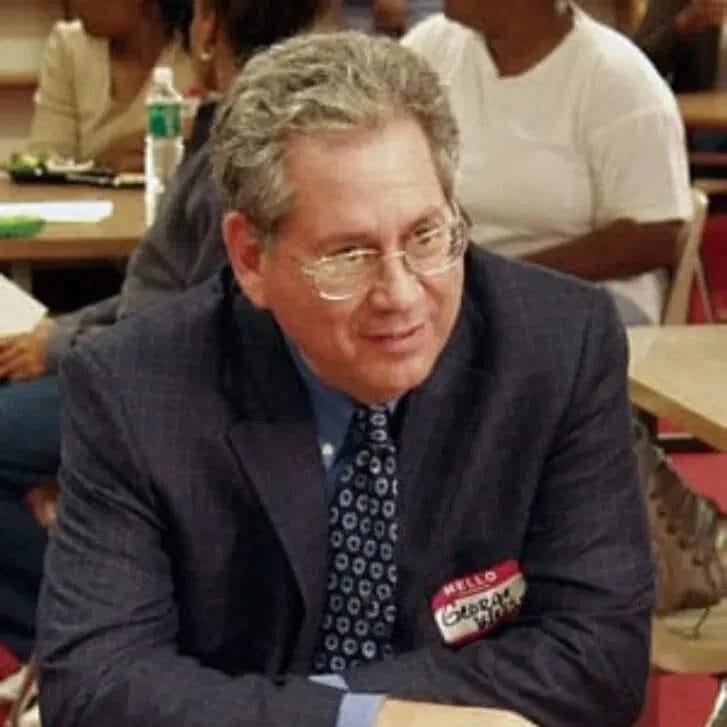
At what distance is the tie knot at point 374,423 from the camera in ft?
5.20

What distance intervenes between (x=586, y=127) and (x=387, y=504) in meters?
1.43

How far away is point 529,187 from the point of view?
2.94 m

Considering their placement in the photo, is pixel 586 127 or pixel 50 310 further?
pixel 50 310

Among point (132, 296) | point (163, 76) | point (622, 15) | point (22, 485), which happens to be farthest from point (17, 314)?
point (622, 15)

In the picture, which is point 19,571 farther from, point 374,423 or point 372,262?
point 372,262

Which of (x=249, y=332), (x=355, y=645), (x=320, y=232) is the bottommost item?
(x=355, y=645)

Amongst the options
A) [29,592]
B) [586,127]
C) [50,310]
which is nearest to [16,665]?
[29,592]

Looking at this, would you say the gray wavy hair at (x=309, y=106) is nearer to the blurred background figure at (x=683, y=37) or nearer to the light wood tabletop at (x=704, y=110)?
the light wood tabletop at (x=704, y=110)

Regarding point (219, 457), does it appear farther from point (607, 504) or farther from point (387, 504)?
point (607, 504)

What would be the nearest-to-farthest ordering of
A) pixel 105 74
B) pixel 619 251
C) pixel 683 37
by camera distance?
pixel 619 251 < pixel 105 74 < pixel 683 37

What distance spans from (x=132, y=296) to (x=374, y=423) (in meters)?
1.08

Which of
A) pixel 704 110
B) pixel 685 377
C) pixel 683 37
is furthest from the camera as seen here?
pixel 683 37

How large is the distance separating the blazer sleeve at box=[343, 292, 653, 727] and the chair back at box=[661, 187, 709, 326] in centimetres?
132

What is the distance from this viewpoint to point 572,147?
114 inches
